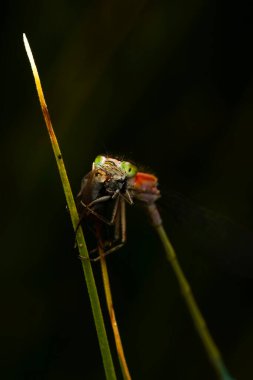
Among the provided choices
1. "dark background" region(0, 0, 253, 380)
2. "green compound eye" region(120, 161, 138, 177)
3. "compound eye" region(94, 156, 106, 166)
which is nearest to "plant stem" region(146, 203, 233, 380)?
"dark background" region(0, 0, 253, 380)

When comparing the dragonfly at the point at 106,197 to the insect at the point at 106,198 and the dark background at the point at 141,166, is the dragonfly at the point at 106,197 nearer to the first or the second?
the insect at the point at 106,198

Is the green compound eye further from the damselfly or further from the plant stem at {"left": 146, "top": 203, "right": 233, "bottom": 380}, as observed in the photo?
the plant stem at {"left": 146, "top": 203, "right": 233, "bottom": 380}

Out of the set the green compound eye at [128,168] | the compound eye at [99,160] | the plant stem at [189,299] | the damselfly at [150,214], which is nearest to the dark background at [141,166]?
the damselfly at [150,214]

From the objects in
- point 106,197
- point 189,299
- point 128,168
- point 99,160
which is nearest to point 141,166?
point 128,168

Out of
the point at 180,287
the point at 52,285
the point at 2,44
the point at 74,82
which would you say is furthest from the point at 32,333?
the point at 2,44

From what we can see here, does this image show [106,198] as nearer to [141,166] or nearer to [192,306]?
[141,166]

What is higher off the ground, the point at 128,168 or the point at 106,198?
the point at 128,168
